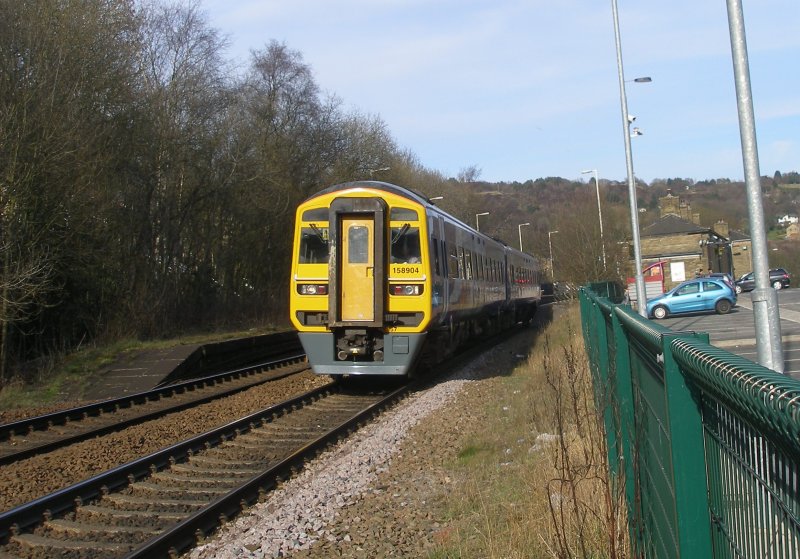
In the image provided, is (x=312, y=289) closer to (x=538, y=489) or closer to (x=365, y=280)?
(x=365, y=280)

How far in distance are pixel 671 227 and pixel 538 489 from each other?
64.9m

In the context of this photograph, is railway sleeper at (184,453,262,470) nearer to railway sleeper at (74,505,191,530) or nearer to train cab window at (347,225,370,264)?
railway sleeper at (74,505,191,530)

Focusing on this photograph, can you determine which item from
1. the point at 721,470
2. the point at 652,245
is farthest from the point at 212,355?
the point at 652,245

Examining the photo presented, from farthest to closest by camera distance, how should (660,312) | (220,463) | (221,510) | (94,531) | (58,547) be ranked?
(660,312), (220,463), (221,510), (94,531), (58,547)

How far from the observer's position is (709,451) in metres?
2.24

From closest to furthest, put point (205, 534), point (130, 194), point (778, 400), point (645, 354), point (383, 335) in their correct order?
point (778, 400) < point (645, 354) < point (205, 534) < point (383, 335) < point (130, 194)

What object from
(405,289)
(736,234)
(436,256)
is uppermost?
(736,234)

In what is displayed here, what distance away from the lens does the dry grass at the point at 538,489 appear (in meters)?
4.50

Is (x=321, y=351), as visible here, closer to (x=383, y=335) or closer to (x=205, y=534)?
(x=383, y=335)

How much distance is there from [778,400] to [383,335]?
1174 cm

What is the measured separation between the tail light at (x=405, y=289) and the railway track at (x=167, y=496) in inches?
109

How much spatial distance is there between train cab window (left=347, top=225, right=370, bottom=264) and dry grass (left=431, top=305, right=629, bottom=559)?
344cm

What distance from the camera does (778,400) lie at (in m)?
1.34

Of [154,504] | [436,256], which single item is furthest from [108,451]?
[436,256]
